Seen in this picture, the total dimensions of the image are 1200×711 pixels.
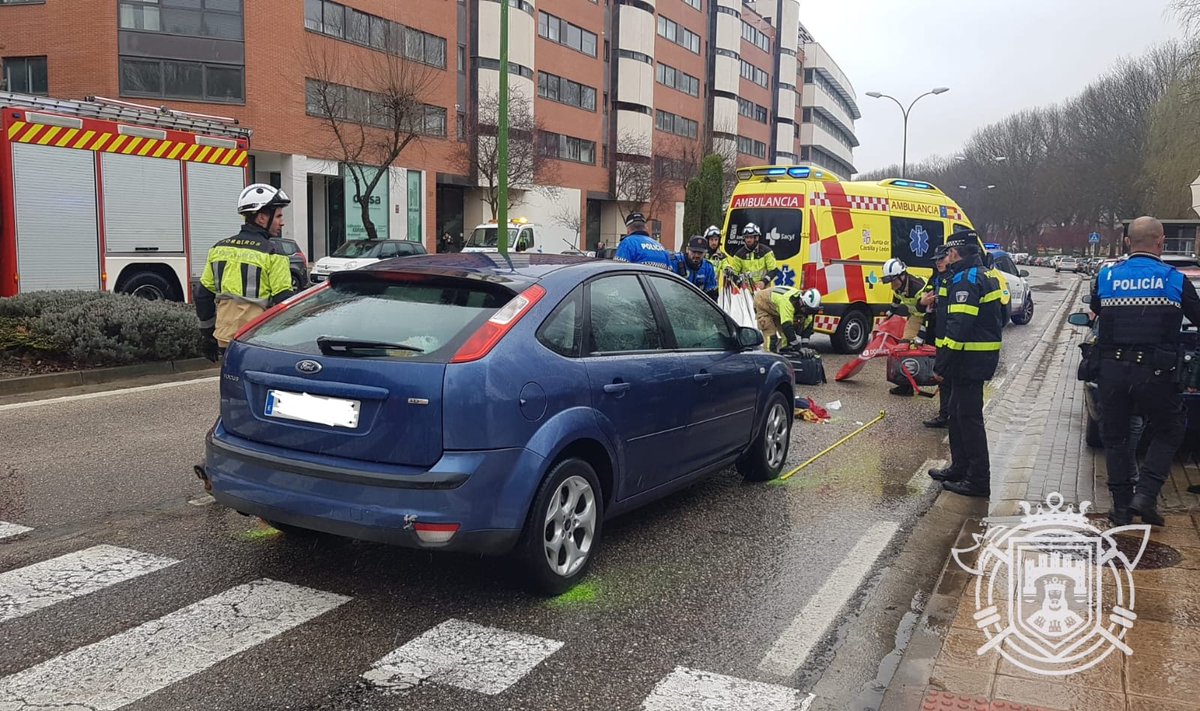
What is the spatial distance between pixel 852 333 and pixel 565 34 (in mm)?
37403

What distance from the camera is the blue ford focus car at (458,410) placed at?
3.88m

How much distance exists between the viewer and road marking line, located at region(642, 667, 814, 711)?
11.1 feet

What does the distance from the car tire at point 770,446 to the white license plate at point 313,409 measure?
3.03 meters

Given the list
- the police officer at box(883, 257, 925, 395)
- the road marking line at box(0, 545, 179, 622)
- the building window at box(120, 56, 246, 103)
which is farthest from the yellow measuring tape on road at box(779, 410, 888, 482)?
the building window at box(120, 56, 246, 103)

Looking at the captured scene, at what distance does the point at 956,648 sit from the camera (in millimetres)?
3764

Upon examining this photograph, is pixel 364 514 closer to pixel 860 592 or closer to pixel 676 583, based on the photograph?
pixel 676 583

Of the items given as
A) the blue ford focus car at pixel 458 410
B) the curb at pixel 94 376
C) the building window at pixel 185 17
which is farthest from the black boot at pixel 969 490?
the building window at pixel 185 17

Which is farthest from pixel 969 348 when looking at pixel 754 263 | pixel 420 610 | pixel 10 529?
pixel 754 263

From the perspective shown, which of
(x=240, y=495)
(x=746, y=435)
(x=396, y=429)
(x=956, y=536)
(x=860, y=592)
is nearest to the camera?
(x=396, y=429)

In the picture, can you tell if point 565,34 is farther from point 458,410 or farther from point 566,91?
point 458,410

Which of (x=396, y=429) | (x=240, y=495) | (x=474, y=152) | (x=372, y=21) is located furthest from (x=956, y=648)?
(x=474, y=152)

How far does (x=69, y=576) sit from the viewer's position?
14.4 ft

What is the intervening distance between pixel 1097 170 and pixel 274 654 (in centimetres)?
7841

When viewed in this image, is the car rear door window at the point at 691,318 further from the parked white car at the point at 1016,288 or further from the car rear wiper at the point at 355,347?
the parked white car at the point at 1016,288
